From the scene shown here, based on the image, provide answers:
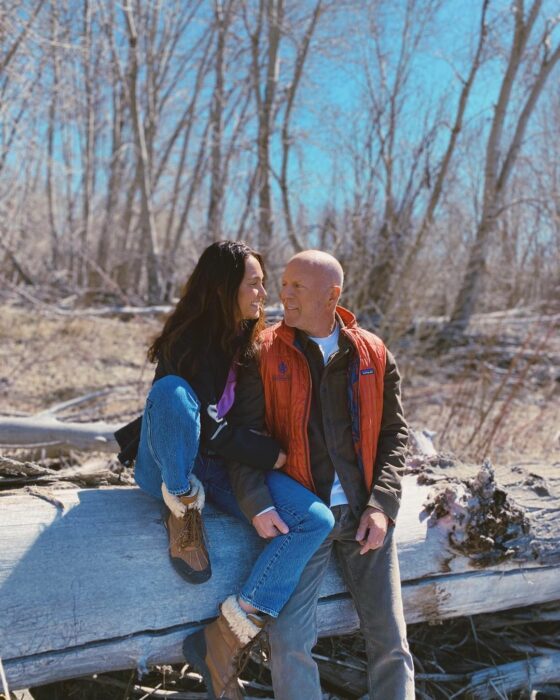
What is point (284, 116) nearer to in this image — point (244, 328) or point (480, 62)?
point (480, 62)

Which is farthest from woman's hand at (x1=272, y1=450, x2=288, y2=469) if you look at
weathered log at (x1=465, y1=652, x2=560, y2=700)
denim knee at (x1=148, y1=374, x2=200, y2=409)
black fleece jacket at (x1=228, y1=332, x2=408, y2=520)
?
weathered log at (x1=465, y1=652, x2=560, y2=700)

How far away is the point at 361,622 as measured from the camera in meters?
2.45

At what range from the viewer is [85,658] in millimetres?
2215

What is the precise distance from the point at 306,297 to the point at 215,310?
357 mm

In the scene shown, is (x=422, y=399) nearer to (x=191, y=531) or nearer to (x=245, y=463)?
(x=245, y=463)

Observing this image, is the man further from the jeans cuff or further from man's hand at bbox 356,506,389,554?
the jeans cuff

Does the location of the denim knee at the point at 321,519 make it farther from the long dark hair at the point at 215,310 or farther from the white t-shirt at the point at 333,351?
the long dark hair at the point at 215,310

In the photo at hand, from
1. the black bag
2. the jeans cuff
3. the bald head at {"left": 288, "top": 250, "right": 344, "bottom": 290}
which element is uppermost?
the bald head at {"left": 288, "top": 250, "right": 344, "bottom": 290}

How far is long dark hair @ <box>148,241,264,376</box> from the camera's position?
2.47m

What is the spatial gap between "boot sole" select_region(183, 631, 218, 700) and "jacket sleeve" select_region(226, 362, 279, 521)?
1.50 feet

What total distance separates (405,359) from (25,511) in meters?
6.13

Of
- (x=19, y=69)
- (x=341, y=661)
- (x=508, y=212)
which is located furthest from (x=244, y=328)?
(x=508, y=212)

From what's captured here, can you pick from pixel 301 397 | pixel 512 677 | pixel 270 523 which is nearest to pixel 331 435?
pixel 301 397

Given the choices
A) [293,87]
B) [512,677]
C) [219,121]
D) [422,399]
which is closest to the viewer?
[512,677]
